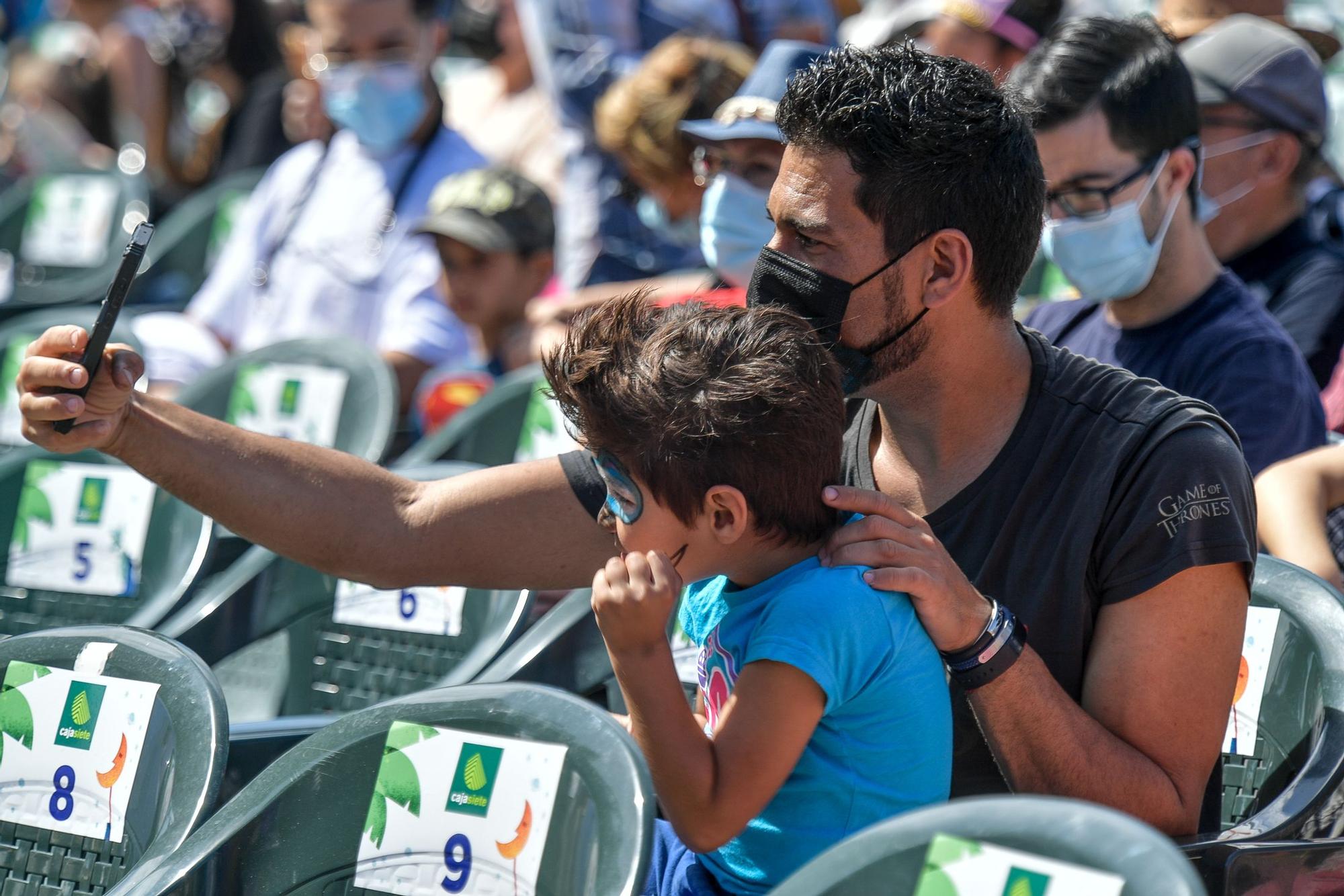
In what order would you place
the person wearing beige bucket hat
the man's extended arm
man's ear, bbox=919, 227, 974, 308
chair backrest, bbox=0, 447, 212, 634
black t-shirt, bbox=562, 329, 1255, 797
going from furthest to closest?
the person wearing beige bucket hat → chair backrest, bbox=0, 447, 212, 634 → the man's extended arm → man's ear, bbox=919, 227, 974, 308 → black t-shirt, bbox=562, 329, 1255, 797

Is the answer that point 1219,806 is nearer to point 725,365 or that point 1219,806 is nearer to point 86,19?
point 725,365

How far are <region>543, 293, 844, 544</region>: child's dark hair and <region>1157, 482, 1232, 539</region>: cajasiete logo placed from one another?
1.22ft

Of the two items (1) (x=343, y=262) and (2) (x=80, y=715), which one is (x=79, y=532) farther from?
(1) (x=343, y=262)

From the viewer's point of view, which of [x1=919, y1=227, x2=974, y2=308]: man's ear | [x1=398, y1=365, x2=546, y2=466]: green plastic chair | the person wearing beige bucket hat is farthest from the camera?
the person wearing beige bucket hat

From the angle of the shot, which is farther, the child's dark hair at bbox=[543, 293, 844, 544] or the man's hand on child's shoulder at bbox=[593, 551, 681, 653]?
the child's dark hair at bbox=[543, 293, 844, 544]

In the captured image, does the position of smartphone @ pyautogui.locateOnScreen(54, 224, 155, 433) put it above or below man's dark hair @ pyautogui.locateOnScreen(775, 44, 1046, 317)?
below

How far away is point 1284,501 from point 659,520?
1.23 m

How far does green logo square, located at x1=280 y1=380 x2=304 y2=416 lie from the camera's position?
3.44 m

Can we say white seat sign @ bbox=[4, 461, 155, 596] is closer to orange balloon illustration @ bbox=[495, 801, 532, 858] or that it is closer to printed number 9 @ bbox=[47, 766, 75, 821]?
printed number 9 @ bbox=[47, 766, 75, 821]

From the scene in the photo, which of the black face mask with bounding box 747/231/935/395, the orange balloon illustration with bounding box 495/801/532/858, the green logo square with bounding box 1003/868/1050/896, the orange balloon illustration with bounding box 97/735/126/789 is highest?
the black face mask with bounding box 747/231/935/395

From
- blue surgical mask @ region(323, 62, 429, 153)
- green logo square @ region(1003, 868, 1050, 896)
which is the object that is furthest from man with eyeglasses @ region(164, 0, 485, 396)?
green logo square @ region(1003, 868, 1050, 896)

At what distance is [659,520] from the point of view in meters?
1.58

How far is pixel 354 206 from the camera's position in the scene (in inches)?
179

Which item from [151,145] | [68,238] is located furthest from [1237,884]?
[151,145]
